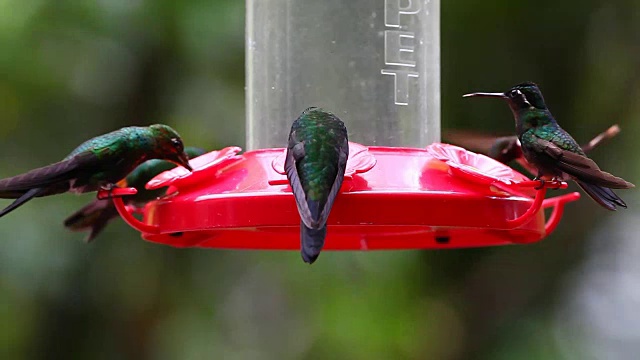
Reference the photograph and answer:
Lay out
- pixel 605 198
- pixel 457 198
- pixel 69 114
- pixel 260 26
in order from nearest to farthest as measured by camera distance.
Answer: pixel 457 198
pixel 605 198
pixel 260 26
pixel 69 114

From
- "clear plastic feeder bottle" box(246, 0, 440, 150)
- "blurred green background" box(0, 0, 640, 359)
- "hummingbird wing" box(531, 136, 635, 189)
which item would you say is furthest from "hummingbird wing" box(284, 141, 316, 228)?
"blurred green background" box(0, 0, 640, 359)

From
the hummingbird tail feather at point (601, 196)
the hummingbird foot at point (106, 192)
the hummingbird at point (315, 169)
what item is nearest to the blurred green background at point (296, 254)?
the hummingbird foot at point (106, 192)

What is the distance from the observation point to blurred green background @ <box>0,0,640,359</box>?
5926 millimetres

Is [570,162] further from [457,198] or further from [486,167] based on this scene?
[457,198]

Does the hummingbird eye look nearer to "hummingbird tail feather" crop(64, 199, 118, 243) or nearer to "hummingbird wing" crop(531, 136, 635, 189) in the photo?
"hummingbird tail feather" crop(64, 199, 118, 243)

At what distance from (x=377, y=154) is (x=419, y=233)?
0.50m

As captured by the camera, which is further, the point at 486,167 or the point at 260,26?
the point at 260,26

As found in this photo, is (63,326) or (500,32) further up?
(500,32)

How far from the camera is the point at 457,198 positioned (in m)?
3.31

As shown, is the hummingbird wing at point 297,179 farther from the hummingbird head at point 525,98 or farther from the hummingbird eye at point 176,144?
the hummingbird head at point 525,98

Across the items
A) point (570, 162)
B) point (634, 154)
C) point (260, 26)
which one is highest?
point (260, 26)

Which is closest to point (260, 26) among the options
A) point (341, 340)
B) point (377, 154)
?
point (377, 154)

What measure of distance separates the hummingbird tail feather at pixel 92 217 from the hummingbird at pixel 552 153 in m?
1.89

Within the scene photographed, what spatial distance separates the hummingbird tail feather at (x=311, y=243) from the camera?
2943 millimetres
